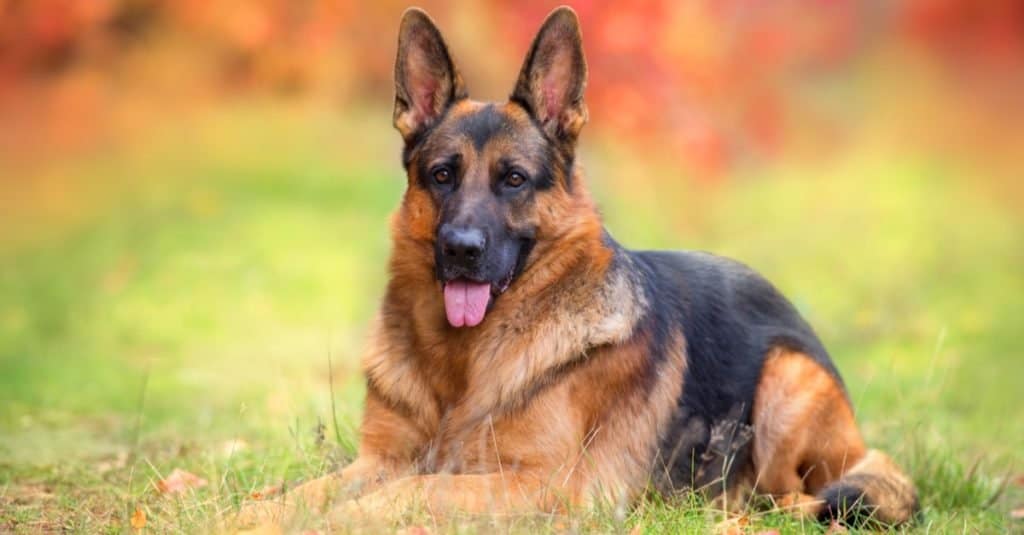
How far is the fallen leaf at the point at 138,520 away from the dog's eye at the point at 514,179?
6.86ft

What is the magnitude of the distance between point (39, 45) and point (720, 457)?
10.8 meters

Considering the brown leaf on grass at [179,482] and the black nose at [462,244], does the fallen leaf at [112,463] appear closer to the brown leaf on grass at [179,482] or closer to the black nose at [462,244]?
the brown leaf on grass at [179,482]

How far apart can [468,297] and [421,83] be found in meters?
1.12

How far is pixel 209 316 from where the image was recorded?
12383mm

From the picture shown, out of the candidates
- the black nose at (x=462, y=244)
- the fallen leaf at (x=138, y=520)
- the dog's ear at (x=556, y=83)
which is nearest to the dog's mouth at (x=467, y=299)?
the black nose at (x=462, y=244)

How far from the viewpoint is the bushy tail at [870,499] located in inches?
221

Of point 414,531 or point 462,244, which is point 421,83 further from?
point 414,531

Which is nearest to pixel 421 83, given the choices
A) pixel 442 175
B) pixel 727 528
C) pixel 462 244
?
pixel 442 175

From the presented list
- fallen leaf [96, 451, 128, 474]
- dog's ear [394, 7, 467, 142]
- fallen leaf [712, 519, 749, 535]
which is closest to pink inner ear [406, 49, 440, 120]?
dog's ear [394, 7, 467, 142]

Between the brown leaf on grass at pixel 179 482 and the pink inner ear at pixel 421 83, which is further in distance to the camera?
the pink inner ear at pixel 421 83

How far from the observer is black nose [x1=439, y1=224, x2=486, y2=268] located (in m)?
5.21

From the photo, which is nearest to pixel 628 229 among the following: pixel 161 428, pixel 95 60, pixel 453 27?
pixel 453 27

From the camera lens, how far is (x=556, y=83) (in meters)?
5.74

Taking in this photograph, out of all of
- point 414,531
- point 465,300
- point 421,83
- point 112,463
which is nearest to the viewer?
point 414,531
